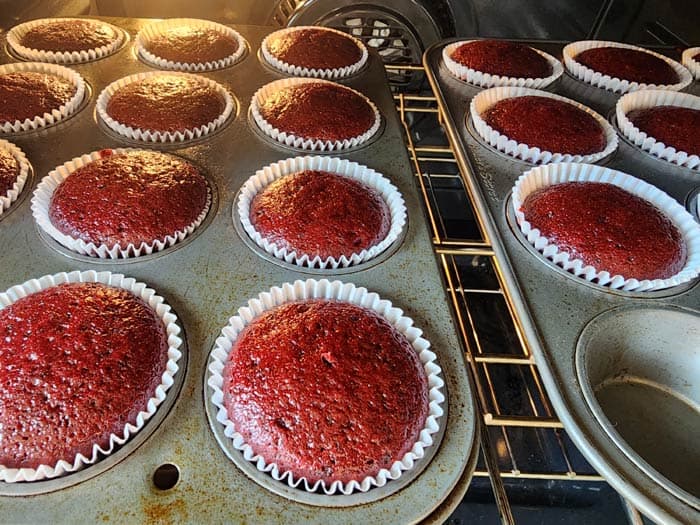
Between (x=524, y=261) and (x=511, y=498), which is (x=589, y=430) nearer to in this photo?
(x=524, y=261)

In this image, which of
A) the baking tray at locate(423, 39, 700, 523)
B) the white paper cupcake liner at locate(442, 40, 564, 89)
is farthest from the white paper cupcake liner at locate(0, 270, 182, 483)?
the white paper cupcake liner at locate(442, 40, 564, 89)

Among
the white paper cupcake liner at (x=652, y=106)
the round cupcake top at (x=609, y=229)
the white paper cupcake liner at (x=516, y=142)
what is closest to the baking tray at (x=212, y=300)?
the white paper cupcake liner at (x=516, y=142)

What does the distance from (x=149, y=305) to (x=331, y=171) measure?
1.14m

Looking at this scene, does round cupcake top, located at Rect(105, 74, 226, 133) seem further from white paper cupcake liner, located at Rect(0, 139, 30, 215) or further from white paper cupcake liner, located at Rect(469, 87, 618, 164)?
white paper cupcake liner, located at Rect(469, 87, 618, 164)

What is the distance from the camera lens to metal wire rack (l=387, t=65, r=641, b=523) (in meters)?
1.82

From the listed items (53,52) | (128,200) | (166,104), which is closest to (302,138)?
(166,104)

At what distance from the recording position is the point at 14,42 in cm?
327

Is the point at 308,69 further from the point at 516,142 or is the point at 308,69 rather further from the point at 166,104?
the point at 516,142

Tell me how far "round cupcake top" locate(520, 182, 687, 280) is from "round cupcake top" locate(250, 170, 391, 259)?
0.76 metres

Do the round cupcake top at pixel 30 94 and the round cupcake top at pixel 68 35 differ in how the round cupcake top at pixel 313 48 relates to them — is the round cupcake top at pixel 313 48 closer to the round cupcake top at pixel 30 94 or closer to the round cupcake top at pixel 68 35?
the round cupcake top at pixel 68 35

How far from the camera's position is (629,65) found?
353 centimetres

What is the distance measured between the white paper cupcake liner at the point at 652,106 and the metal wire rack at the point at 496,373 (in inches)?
41.4

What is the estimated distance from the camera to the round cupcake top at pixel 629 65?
347 cm

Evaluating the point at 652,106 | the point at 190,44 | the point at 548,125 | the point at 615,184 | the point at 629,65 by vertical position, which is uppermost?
the point at 629,65
